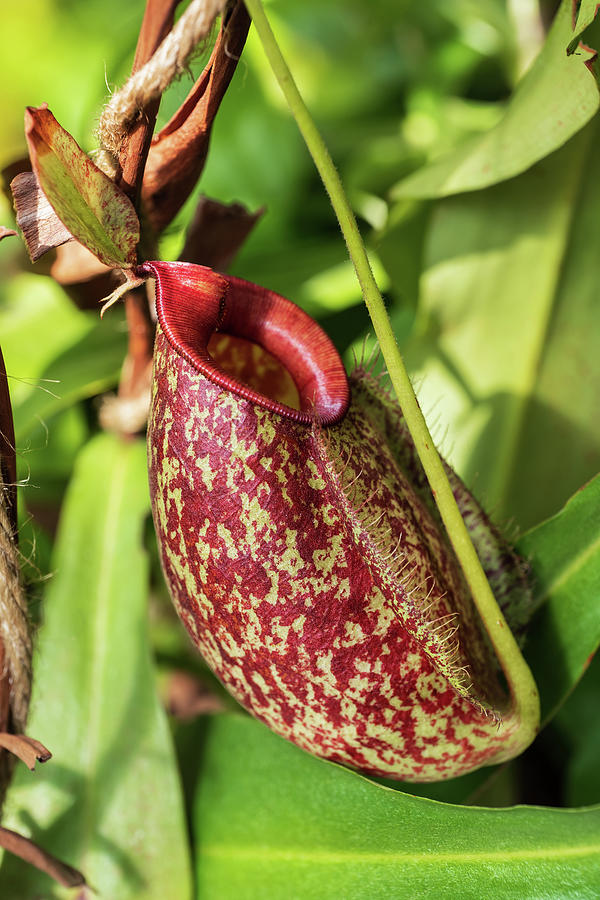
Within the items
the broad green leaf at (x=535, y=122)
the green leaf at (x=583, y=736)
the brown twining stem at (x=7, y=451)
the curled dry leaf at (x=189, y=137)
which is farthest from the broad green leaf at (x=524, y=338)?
the brown twining stem at (x=7, y=451)

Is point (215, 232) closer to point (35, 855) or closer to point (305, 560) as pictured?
point (305, 560)

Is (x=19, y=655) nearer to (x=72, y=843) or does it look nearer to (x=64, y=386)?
(x=72, y=843)

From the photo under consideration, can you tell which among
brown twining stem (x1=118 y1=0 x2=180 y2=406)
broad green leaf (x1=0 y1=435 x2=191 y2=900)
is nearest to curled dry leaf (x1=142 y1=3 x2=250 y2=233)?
brown twining stem (x1=118 y1=0 x2=180 y2=406)

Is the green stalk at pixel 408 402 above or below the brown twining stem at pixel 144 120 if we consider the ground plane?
below

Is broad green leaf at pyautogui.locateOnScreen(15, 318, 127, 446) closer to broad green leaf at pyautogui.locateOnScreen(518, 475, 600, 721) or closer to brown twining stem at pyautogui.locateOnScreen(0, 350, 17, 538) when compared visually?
brown twining stem at pyautogui.locateOnScreen(0, 350, 17, 538)

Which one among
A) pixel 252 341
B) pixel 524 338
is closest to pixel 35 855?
pixel 252 341

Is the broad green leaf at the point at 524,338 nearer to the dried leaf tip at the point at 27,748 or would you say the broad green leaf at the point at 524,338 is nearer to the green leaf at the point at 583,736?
the green leaf at the point at 583,736
